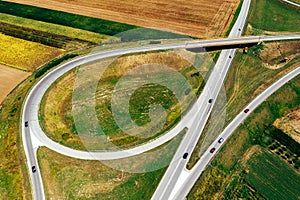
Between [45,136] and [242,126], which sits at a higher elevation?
[45,136]

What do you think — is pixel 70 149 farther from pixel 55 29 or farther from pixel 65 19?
pixel 65 19

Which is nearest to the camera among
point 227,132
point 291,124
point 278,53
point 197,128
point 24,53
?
point 197,128

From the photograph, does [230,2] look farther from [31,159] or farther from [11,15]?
[31,159]

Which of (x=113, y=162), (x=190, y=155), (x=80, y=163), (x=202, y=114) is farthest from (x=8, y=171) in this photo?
(x=202, y=114)

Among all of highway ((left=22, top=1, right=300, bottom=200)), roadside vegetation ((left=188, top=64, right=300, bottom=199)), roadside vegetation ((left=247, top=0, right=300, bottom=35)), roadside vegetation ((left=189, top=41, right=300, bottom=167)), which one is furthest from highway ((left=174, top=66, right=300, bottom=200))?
roadside vegetation ((left=247, top=0, right=300, bottom=35))

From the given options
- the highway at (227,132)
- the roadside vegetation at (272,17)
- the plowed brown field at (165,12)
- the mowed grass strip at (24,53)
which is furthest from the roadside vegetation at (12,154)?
the roadside vegetation at (272,17)

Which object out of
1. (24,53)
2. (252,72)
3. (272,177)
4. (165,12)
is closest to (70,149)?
(24,53)
